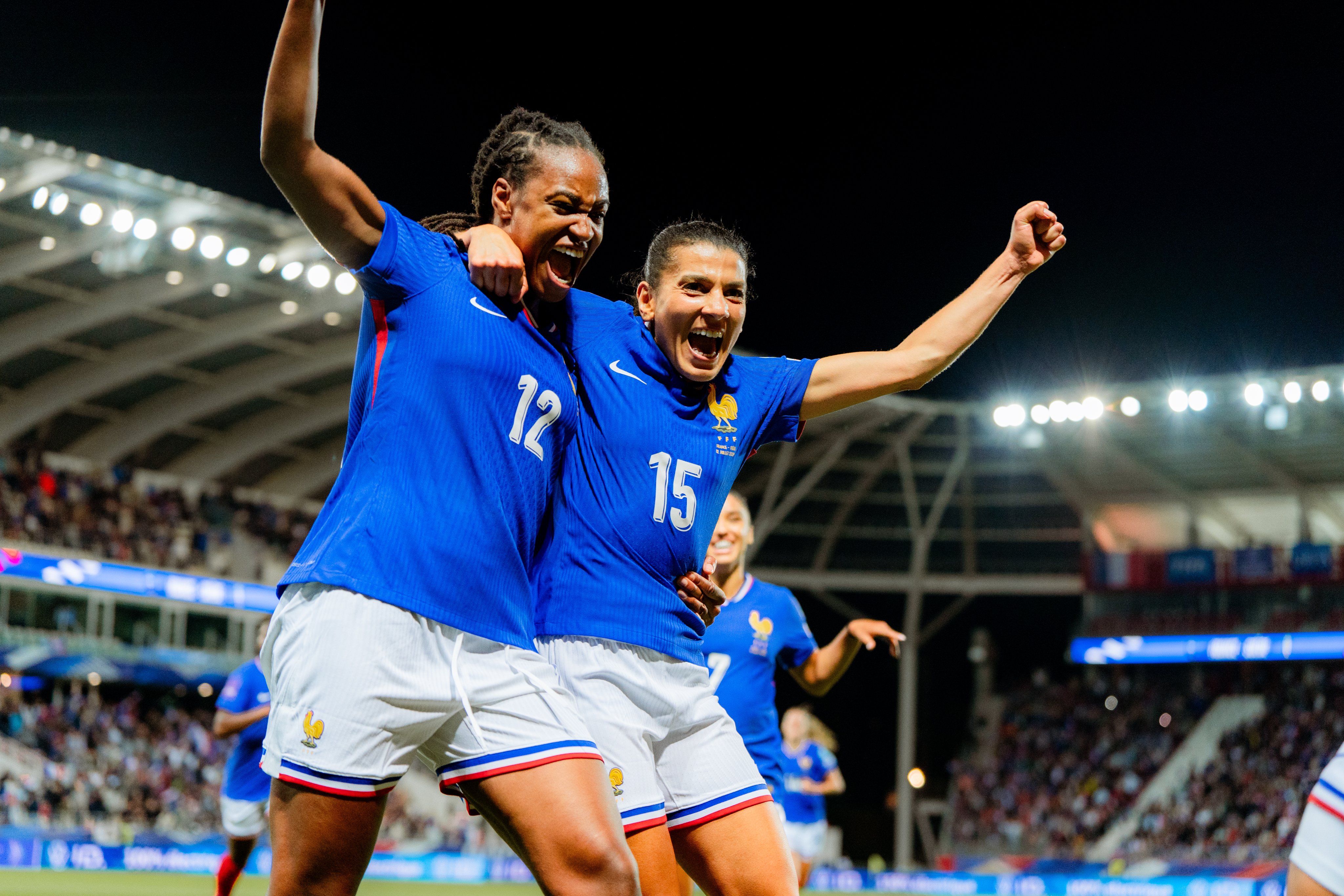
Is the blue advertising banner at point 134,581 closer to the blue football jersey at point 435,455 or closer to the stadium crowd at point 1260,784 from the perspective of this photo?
the stadium crowd at point 1260,784

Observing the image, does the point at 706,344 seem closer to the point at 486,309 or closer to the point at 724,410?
the point at 724,410

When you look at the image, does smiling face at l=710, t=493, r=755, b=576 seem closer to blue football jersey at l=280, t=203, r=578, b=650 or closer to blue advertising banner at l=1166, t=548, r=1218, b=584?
blue football jersey at l=280, t=203, r=578, b=650

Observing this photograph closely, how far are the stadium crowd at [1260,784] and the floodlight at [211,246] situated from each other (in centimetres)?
2125

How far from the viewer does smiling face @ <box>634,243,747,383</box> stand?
393cm

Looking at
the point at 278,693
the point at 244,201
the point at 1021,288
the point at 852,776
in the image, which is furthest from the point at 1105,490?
the point at 278,693

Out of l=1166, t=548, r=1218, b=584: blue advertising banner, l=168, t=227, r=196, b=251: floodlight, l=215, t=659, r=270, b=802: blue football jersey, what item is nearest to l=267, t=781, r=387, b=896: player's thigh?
l=215, t=659, r=270, b=802: blue football jersey

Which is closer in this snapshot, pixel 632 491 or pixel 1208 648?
pixel 632 491

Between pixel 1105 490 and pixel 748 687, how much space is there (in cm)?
2775

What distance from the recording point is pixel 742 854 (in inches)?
→ 149

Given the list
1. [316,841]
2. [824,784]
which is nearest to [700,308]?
[316,841]

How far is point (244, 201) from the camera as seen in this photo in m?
20.2

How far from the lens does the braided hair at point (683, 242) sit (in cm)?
405

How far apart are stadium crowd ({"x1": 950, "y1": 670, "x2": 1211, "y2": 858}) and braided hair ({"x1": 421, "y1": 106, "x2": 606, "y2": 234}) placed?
29011 mm

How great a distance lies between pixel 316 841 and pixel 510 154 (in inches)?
69.5
